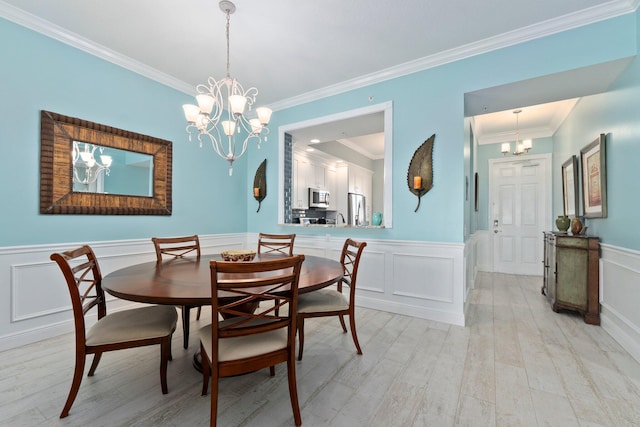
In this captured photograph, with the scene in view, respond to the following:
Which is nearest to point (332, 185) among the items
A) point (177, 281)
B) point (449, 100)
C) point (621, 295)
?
point (449, 100)

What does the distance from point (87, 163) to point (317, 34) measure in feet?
8.42

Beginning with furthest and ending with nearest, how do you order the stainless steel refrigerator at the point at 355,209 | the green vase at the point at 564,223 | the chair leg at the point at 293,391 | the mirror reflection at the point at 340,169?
the stainless steel refrigerator at the point at 355,209 < the mirror reflection at the point at 340,169 < the green vase at the point at 564,223 < the chair leg at the point at 293,391

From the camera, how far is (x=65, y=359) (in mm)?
2146

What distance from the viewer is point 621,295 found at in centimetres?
247

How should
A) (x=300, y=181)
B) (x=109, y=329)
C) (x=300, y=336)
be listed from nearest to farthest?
(x=109, y=329) → (x=300, y=336) → (x=300, y=181)

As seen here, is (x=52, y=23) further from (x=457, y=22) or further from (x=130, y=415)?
(x=457, y=22)

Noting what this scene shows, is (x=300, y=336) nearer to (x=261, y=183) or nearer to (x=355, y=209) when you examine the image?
(x=261, y=183)

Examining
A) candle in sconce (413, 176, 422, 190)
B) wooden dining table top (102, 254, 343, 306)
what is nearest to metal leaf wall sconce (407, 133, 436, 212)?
candle in sconce (413, 176, 422, 190)

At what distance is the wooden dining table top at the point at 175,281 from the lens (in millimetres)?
1385

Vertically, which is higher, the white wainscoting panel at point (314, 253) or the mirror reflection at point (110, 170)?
the mirror reflection at point (110, 170)

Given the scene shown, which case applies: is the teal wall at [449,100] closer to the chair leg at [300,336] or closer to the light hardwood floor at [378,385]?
the light hardwood floor at [378,385]

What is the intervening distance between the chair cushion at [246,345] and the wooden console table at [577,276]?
329 centimetres

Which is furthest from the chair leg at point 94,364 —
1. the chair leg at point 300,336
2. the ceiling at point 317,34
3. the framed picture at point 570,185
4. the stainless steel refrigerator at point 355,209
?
the stainless steel refrigerator at point 355,209

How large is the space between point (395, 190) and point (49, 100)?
349 centimetres
